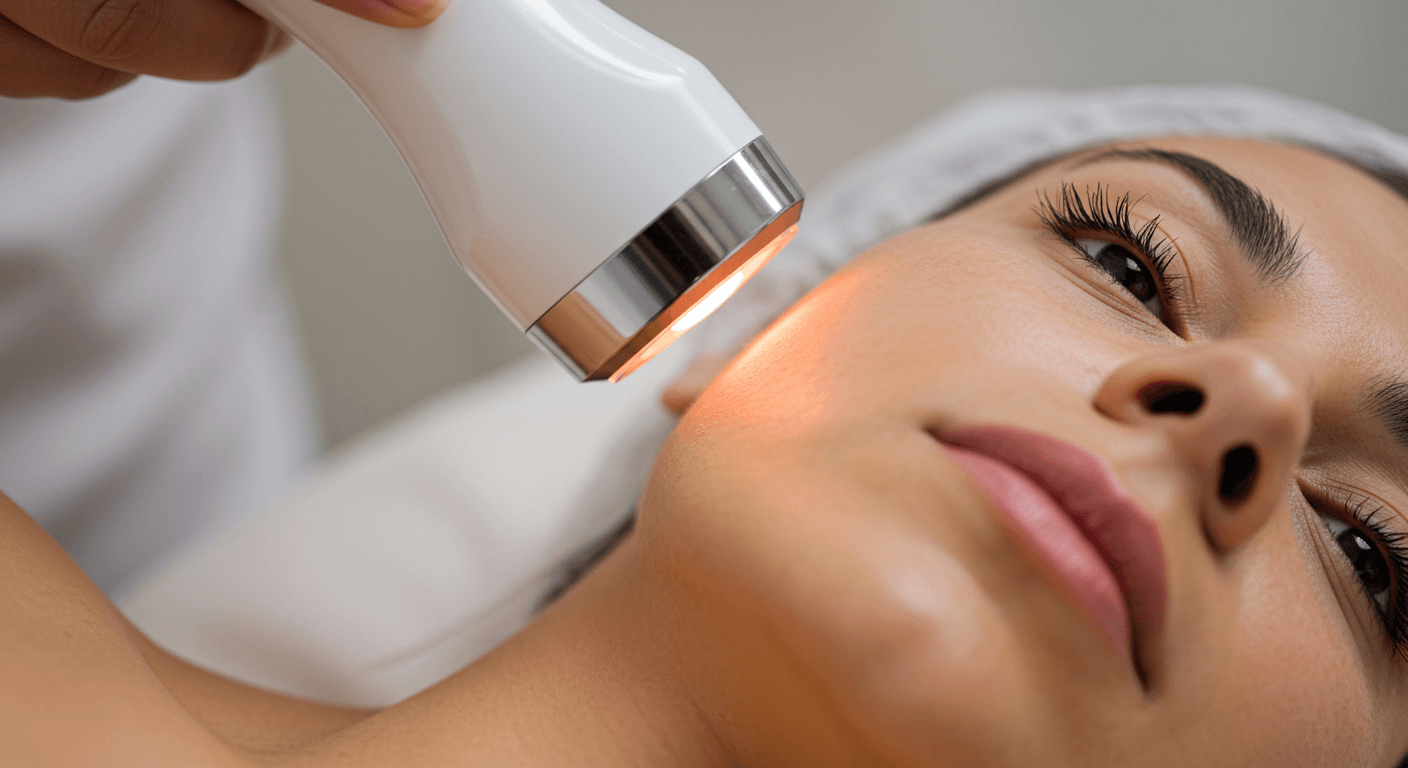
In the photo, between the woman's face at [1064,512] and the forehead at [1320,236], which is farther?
the forehead at [1320,236]

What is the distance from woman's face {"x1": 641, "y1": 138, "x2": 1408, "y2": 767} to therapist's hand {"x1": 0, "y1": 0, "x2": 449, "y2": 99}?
0.38 metres

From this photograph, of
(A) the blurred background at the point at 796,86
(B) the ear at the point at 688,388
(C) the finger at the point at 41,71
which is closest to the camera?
(C) the finger at the point at 41,71

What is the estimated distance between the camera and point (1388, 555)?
703 mm

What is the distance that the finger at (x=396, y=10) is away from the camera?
57 centimetres

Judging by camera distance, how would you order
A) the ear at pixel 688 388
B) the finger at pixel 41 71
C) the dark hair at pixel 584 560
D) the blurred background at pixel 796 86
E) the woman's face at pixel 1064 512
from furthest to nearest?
1. the blurred background at pixel 796 86
2. the dark hair at pixel 584 560
3. the ear at pixel 688 388
4. the finger at pixel 41 71
5. the woman's face at pixel 1064 512

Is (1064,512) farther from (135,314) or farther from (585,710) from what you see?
(135,314)

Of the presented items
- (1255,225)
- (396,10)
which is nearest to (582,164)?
(396,10)

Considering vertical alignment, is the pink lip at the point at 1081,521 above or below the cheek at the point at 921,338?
below

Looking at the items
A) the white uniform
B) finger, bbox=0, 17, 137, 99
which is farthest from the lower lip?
the white uniform

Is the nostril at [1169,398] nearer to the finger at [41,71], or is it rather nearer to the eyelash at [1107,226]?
the eyelash at [1107,226]

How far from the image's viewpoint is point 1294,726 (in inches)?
24.3

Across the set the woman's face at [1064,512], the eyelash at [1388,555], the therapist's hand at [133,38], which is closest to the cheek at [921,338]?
the woman's face at [1064,512]

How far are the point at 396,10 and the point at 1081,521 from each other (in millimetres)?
528

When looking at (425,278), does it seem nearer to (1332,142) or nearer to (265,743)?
(265,743)
